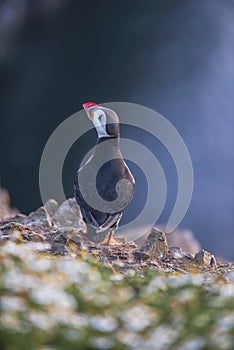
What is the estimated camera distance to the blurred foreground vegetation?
3.00 meters

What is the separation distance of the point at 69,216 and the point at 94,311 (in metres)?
3.67

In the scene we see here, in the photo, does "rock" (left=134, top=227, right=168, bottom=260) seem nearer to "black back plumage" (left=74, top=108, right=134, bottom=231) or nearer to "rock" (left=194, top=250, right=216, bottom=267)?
"rock" (left=194, top=250, right=216, bottom=267)

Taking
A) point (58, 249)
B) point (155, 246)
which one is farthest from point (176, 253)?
point (58, 249)

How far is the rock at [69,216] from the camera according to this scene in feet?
22.2

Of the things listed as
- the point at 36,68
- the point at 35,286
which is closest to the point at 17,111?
the point at 36,68

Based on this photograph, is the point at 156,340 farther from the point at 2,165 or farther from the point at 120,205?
the point at 2,165

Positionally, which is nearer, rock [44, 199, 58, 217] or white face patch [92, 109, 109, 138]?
white face patch [92, 109, 109, 138]

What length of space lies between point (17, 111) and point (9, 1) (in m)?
2.99

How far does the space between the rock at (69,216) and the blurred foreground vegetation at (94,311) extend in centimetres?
292

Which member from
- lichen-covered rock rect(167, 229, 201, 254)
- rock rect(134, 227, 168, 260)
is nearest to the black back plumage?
rock rect(134, 227, 168, 260)

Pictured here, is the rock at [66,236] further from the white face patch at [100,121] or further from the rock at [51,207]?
the rock at [51,207]

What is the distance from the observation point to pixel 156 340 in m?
3.02

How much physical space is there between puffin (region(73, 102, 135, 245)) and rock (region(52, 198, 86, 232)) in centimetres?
73

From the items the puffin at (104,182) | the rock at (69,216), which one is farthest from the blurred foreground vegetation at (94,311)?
the rock at (69,216)
